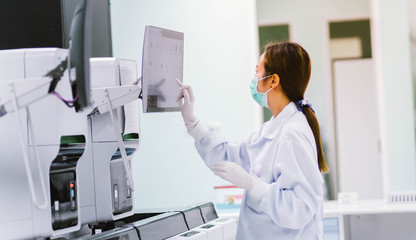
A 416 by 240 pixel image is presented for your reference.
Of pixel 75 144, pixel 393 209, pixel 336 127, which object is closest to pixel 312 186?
pixel 75 144

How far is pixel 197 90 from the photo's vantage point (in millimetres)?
3945

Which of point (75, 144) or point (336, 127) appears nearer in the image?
point (75, 144)

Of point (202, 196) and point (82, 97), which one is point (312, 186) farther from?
point (202, 196)

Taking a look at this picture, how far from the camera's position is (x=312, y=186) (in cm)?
205

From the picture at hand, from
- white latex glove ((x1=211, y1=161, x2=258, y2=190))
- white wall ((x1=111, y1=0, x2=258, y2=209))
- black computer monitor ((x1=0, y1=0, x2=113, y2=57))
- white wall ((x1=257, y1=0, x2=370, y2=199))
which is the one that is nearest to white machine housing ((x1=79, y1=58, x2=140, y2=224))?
white latex glove ((x1=211, y1=161, x2=258, y2=190))

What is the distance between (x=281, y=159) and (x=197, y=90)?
196 centimetres

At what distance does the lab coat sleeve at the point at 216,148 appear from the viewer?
2.42 meters

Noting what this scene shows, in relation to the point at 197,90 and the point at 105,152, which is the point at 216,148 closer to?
the point at 105,152

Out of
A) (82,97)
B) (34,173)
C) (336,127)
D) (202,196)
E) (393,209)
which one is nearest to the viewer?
(82,97)

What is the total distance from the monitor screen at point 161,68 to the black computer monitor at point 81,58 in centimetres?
35

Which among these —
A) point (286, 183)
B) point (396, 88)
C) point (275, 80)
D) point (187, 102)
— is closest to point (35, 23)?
point (187, 102)

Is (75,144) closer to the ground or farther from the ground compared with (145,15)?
closer to the ground

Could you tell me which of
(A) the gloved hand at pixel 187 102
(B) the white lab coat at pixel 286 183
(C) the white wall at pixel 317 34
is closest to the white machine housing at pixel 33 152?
(A) the gloved hand at pixel 187 102

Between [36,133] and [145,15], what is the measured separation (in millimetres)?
2447
